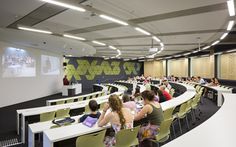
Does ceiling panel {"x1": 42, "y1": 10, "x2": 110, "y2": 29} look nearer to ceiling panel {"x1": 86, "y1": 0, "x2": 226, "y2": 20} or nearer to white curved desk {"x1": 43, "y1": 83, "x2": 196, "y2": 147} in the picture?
ceiling panel {"x1": 86, "y1": 0, "x2": 226, "y2": 20}

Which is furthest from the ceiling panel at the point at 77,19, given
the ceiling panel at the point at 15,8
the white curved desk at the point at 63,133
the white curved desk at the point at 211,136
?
the white curved desk at the point at 211,136

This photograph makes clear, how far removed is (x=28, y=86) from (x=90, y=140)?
29.8 feet

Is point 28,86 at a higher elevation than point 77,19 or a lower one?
lower

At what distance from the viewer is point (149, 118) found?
336cm

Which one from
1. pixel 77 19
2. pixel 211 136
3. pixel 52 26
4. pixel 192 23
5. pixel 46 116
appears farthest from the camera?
pixel 52 26

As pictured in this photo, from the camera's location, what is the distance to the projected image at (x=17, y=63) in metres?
8.59

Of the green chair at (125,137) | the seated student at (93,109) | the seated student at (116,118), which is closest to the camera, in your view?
the green chair at (125,137)

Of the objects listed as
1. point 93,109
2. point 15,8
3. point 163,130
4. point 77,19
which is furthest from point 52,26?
point 163,130

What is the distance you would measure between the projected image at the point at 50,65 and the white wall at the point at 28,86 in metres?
0.26

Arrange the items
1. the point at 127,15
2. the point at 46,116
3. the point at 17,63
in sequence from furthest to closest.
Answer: the point at 17,63, the point at 127,15, the point at 46,116

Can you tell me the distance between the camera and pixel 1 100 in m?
8.22

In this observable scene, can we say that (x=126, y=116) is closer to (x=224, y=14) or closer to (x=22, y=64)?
(x=224, y=14)

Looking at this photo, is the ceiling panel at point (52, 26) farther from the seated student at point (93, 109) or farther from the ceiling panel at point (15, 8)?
the seated student at point (93, 109)

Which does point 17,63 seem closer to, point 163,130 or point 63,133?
point 63,133
